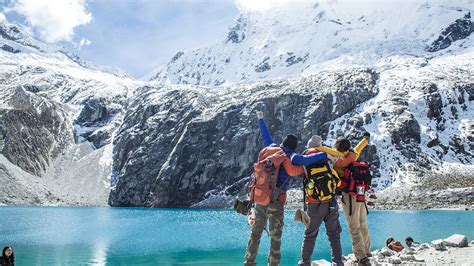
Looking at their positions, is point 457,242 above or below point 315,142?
below

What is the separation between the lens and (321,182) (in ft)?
37.6

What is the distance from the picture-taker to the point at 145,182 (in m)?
166

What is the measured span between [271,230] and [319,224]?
4.19 ft

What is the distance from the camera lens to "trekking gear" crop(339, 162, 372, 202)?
13.4 metres

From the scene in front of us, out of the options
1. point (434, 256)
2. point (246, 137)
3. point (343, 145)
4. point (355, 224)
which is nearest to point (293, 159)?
point (343, 145)

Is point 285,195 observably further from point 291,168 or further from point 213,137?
point 213,137

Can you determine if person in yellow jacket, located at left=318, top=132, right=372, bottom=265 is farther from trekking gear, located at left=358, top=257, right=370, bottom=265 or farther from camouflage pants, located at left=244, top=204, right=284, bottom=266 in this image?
camouflage pants, located at left=244, top=204, right=284, bottom=266

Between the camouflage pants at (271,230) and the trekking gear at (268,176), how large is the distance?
0.27m

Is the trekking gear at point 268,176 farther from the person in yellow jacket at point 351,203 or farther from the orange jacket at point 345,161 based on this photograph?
the orange jacket at point 345,161

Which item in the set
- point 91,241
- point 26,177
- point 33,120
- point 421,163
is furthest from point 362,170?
point 33,120

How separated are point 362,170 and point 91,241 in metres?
39.2

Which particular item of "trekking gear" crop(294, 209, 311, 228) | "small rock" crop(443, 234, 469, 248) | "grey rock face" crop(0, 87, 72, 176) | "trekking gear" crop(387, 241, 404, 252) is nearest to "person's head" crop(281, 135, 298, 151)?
"trekking gear" crop(294, 209, 311, 228)

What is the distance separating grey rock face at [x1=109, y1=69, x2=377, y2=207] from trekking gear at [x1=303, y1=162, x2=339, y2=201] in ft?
443

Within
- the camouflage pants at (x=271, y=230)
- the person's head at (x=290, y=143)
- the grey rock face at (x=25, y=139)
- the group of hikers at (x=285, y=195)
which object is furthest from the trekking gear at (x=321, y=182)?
the grey rock face at (x=25, y=139)
